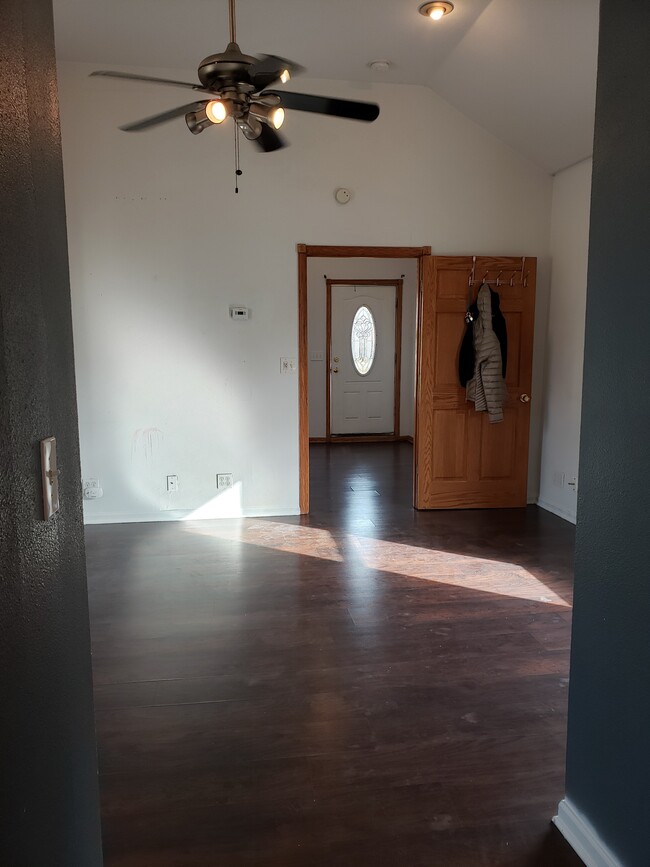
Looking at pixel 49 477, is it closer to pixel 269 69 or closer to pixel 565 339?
pixel 269 69

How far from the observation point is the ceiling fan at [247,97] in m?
2.43

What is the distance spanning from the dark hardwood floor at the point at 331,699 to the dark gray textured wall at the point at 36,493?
735 millimetres

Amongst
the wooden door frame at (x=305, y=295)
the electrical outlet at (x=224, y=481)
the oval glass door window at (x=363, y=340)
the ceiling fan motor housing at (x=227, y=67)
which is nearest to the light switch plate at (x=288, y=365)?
the wooden door frame at (x=305, y=295)

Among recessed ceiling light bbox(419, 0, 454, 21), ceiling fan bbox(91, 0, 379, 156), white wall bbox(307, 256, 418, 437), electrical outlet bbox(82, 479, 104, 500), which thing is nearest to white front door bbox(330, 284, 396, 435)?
white wall bbox(307, 256, 418, 437)

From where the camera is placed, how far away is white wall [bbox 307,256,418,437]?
26.3 feet

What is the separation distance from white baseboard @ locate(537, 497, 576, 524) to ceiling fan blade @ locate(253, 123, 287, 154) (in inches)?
133

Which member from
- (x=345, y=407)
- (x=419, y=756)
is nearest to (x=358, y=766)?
(x=419, y=756)

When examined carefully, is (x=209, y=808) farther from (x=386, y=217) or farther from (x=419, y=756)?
(x=386, y=217)

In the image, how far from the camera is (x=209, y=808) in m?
1.85

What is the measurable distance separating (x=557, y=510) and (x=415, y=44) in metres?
3.53

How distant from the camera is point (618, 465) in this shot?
150 centimetres

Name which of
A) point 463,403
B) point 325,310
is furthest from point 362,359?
point 463,403

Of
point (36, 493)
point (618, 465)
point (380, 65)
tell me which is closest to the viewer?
point (36, 493)

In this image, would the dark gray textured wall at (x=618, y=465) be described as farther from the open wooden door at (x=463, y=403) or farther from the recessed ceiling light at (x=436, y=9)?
the open wooden door at (x=463, y=403)
